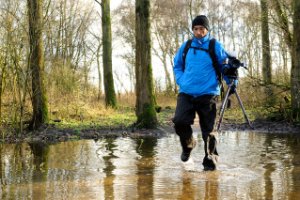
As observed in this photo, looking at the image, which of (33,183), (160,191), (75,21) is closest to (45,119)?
(33,183)

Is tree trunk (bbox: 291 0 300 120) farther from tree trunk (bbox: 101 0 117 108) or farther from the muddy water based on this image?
tree trunk (bbox: 101 0 117 108)

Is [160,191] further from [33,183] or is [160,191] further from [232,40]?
[232,40]

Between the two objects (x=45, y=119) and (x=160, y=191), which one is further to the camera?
(x=45, y=119)

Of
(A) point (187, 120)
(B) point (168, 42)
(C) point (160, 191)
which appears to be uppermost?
(B) point (168, 42)

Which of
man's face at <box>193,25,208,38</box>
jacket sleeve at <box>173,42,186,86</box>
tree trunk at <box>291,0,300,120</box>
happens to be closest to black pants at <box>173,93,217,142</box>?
jacket sleeve at <box>173,42,186,86</box>

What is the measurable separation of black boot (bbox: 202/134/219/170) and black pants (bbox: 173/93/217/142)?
0.08 metres

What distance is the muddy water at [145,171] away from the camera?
4398 mm

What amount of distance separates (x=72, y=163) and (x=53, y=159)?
553mm

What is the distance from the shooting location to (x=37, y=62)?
33.9ft

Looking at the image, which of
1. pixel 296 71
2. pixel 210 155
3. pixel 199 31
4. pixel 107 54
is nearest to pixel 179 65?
pixel 199 31

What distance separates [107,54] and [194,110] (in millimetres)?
14385

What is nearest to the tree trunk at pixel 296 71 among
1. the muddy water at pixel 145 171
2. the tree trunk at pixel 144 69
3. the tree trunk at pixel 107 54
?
the muddy water at pixel 145 171

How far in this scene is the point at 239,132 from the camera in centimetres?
1035

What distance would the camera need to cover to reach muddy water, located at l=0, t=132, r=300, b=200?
4.40m
